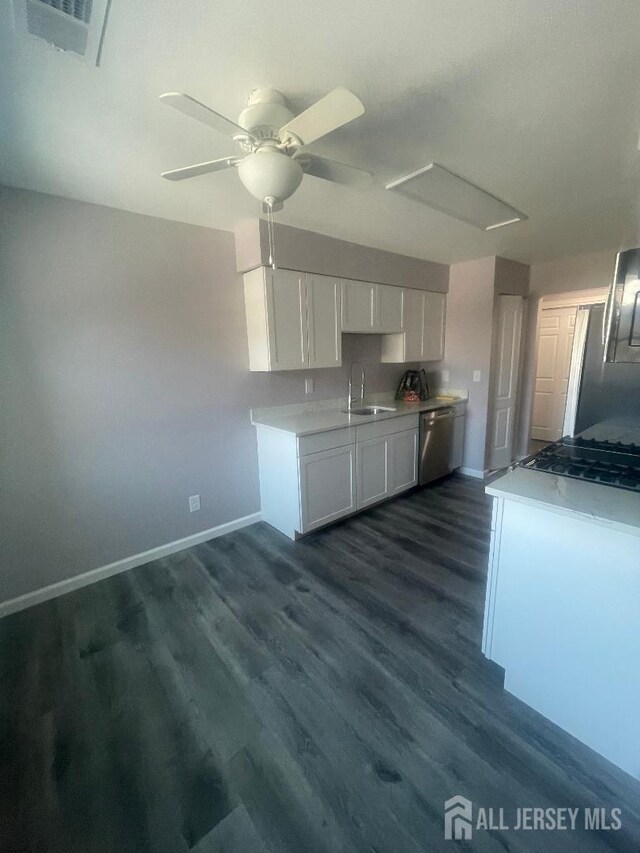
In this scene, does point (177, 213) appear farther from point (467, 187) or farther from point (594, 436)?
point (594, 436)

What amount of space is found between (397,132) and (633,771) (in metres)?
2.64

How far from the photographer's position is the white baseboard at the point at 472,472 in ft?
13.0

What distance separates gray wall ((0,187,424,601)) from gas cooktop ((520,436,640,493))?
2158mm

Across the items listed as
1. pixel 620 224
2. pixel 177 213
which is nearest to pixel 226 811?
pixel 177 213

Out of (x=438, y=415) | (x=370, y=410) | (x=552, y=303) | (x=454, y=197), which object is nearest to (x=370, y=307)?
(x=370, y=410)

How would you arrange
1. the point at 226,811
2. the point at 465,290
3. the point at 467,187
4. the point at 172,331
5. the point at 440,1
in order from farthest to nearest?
the point at 465,290 → the point at 172,331 → the point at 467,187 → the point at 226,811 → the point at 440,1

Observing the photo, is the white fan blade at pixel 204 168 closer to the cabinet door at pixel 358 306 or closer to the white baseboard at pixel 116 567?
the cabinet door at pixel 358 306

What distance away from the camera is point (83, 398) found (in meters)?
2.18

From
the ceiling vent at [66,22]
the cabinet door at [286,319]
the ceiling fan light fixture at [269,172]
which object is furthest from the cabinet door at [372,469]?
the ceiling vent at [66,22]

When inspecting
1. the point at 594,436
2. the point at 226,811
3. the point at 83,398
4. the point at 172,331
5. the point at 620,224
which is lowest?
the point at 226,811

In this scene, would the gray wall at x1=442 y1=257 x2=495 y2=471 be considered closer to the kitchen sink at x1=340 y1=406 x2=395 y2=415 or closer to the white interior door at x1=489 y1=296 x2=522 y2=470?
the white interior door at x1=489 y1=296 x2=522 y2=470

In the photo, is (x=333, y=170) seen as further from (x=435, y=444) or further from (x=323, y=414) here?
(x=435, y=444)

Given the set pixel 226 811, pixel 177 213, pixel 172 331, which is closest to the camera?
pixel 226 811

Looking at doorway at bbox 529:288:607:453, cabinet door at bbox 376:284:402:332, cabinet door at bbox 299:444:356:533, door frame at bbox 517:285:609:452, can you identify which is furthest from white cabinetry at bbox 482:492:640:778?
doorway at bbox 529:288:607:453
